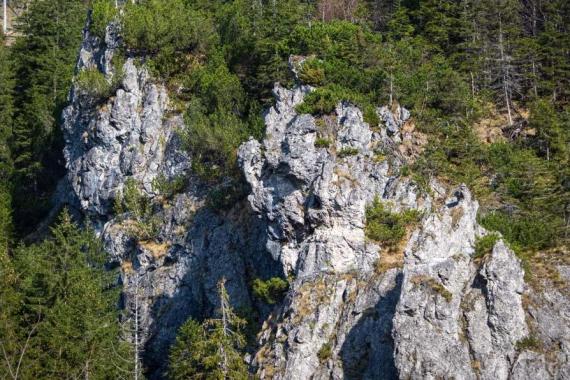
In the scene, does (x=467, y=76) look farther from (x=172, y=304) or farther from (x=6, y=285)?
(x=6, y=285)

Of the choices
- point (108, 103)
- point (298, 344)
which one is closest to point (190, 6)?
point (108, 103)

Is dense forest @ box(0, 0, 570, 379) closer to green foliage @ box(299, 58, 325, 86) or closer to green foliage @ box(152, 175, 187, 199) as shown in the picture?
green foliage @ box(299, 58, 325, 86)

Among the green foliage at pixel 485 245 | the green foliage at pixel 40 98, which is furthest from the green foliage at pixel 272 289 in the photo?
the green foliage at pixel 40 98

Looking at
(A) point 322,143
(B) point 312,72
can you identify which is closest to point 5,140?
(B) point 312,72

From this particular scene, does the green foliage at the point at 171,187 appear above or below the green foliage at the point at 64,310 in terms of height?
above

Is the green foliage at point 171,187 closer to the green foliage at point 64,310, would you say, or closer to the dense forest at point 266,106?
the dense forest at point 266,106
